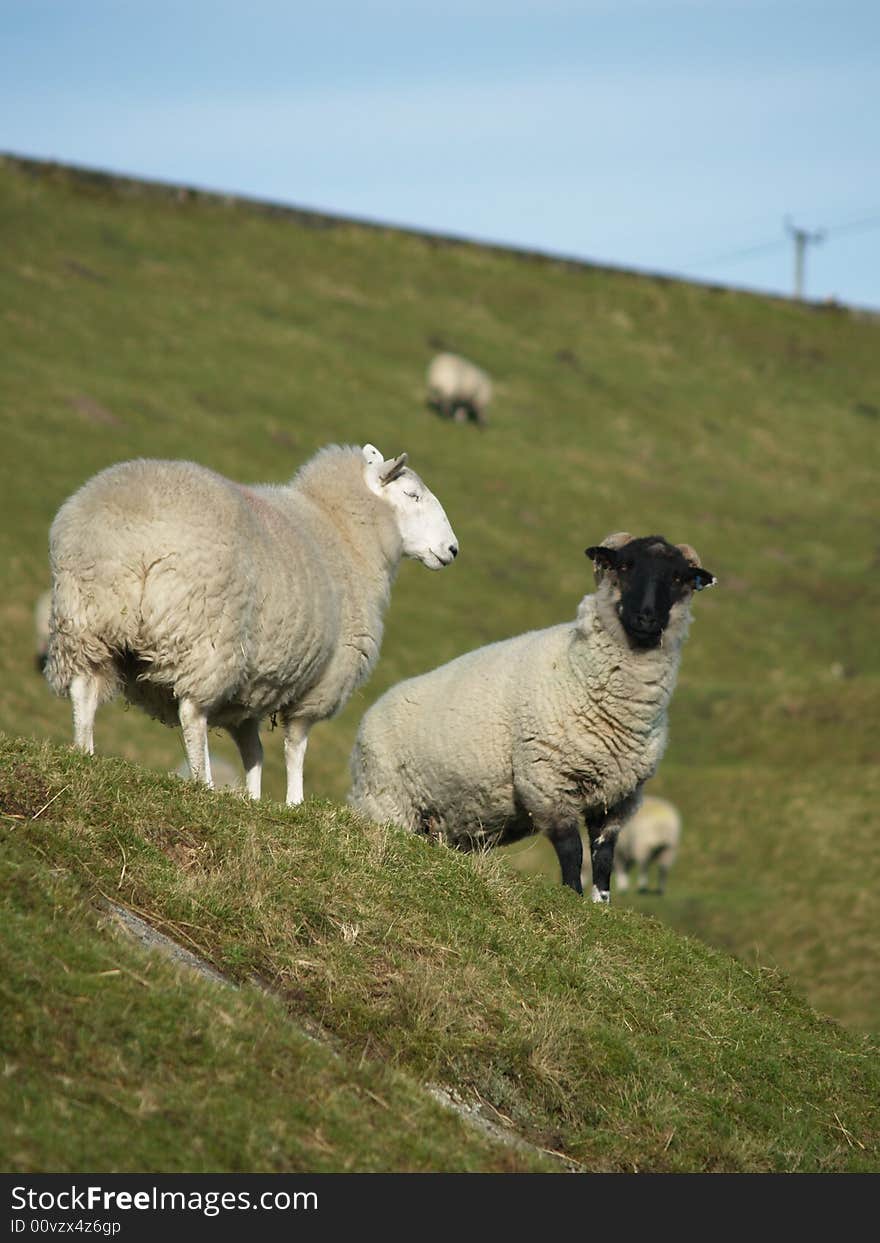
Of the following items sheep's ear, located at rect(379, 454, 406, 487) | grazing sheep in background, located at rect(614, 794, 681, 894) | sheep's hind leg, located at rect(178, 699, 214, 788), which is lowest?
grazing sheep in background, located at rect(614, 794, 681, 894)

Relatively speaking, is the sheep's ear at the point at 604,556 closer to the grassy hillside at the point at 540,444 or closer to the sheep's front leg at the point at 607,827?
the sheep's front leg at the point at 607,827

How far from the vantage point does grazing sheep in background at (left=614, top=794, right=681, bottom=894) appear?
986 inches

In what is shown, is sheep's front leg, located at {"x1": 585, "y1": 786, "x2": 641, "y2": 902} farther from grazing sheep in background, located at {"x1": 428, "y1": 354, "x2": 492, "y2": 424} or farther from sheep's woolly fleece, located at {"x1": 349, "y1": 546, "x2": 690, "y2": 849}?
grazing sheep in background, located at {"x1": 428, "y1": 354, "x2": 492, "y2": 424}

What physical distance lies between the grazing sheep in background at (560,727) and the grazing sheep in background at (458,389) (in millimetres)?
39710

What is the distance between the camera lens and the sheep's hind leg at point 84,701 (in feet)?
31.7

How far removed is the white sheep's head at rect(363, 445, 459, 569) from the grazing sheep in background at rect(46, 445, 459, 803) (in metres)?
1.07

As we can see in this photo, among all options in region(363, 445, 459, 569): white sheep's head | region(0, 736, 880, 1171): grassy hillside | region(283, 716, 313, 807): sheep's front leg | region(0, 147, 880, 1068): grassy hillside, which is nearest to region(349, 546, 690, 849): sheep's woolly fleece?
region(363, 445, 459, 569): white sheep's head

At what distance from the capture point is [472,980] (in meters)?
8.00

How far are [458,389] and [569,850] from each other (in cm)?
4161

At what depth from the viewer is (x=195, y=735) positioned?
32.2 ft

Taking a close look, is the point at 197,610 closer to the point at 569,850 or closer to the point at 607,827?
the point at 569,850

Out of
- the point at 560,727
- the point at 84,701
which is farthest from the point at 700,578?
the point at 84,701
